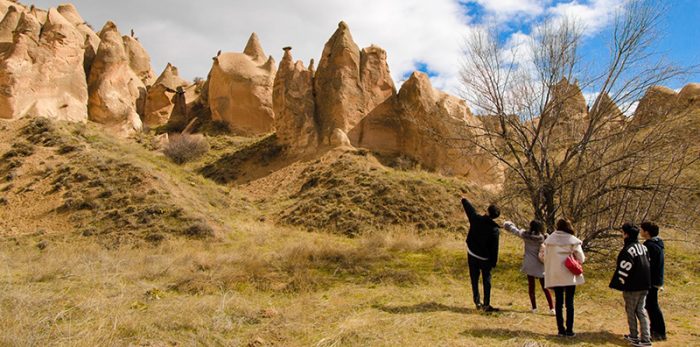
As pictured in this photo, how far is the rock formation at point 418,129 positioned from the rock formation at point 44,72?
13590 mm

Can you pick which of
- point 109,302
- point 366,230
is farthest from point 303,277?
point 366,230

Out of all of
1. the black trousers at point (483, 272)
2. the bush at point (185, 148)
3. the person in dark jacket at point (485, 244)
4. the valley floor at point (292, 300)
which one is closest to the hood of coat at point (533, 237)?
the person in dark jacket at point (485, 244)

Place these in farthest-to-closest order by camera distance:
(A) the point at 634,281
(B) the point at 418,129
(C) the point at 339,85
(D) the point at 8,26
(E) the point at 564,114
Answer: (D) the point at 8,26, (C) the point at 339,85, (B) the point at 418,129, (E) the point at 564,114, (A) the point at 634,281

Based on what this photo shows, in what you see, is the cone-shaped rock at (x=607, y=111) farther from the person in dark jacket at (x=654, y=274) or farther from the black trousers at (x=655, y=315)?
the black trousers at (x=655, y=315)

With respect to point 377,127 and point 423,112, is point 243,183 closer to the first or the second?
point 377,127

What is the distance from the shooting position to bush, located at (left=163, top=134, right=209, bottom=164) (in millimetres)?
23859

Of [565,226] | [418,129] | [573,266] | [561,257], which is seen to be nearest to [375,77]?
[418,129]

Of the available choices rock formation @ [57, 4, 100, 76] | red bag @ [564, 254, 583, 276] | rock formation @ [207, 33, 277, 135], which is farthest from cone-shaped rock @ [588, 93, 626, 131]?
rock formation @ [57, 4, 100, 76]

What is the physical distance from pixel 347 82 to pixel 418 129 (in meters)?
4.13

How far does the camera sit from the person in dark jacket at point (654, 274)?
5.12m

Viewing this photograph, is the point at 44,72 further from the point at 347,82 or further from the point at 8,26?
the point at 347,82

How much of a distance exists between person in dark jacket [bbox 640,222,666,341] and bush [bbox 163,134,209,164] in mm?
22217

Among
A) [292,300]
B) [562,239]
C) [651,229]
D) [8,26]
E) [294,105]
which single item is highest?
[8,26]

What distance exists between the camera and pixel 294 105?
22578 mm
